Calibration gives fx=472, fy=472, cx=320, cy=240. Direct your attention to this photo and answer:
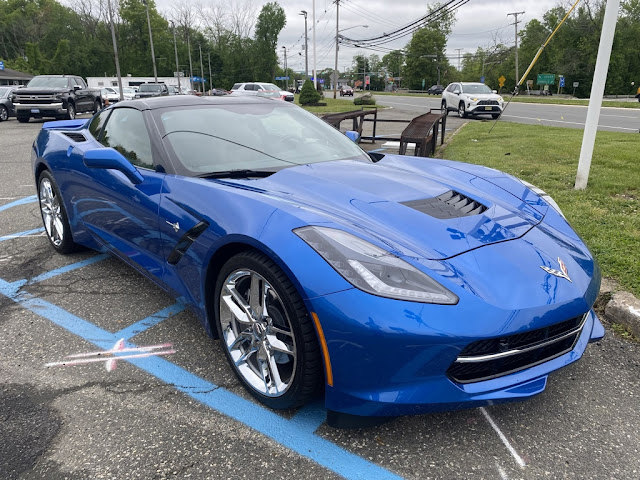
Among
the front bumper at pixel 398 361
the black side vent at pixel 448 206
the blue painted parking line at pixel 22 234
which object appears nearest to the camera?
the front bumper at pixel 398 361

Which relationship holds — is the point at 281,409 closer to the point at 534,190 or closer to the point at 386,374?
the point at 386,374

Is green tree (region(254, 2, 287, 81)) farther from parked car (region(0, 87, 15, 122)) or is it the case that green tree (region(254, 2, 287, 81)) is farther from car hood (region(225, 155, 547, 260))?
car hood (region(225, 155, 547, 260))

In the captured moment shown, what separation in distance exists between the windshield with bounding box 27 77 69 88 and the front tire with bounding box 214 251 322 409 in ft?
66.9

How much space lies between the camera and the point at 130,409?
2.21 metres

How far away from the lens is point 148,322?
9.96ft

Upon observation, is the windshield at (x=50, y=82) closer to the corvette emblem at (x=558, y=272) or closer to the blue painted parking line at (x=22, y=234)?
the blue painted parking line at (x=22, y=234)

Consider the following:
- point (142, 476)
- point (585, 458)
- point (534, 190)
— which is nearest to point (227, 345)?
point (142, 476)

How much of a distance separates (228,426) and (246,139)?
5.71ft

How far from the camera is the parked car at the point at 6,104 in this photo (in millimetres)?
19994

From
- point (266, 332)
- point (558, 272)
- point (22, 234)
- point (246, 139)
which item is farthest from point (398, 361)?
point (22, 234)

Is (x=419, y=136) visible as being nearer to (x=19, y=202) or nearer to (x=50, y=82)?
(x=19, y=202)

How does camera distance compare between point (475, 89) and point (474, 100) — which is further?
point (475, 89)

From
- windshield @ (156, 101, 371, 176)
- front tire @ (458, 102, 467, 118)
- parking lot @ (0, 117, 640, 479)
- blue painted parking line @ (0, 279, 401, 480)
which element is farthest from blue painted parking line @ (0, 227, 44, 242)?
front tire @ (458, 102, 467, 118)

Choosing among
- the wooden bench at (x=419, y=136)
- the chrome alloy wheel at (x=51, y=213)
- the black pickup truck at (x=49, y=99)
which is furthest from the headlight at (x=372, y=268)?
the black pickup truck at (x=49, y=99)
